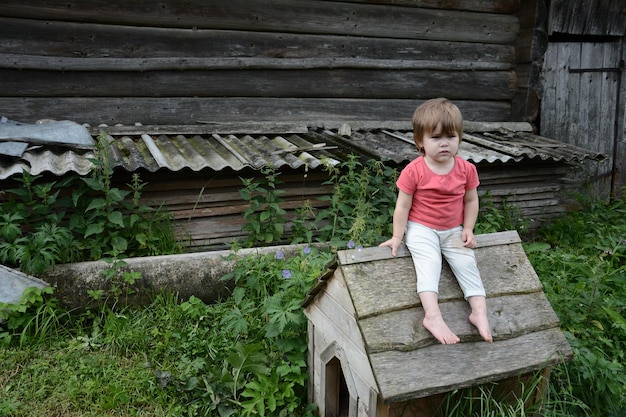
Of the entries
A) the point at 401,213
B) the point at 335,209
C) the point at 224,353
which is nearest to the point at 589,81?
the point at 335,209

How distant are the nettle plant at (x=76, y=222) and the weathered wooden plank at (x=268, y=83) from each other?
1.26 meters

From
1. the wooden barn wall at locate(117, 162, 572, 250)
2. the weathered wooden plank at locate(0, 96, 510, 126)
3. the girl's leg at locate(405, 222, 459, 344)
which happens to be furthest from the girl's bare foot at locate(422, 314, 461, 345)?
the weathered wooden plank at locate(0, 96, 510, 126)

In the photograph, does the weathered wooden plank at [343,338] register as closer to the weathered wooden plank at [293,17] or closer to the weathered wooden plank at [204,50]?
the weathered wooden plank at [204,50]

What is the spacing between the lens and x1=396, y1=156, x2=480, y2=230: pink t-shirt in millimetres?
2334

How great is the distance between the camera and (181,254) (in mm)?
3871

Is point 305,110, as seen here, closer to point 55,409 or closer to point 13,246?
point 13,246

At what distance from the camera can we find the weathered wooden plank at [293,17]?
14.9 ft

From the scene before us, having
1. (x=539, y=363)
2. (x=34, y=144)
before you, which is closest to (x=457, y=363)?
(x=539, y=363)

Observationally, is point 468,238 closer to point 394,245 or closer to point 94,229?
point 394,245

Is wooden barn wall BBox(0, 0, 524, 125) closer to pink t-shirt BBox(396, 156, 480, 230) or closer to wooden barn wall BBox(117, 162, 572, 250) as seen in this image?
wooden barn wall BBox(117, 162, 572, 250)

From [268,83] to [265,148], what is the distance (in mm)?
1066

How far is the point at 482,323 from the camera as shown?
212 cm

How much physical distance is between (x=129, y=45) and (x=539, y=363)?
4338 millimetres

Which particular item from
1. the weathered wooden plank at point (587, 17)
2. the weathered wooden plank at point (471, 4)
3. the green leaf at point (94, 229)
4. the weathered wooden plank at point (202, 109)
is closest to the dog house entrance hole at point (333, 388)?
the green leaf at point (94, 229)
